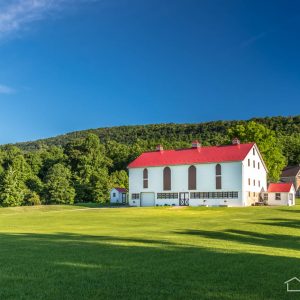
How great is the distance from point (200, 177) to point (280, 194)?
12.6 m

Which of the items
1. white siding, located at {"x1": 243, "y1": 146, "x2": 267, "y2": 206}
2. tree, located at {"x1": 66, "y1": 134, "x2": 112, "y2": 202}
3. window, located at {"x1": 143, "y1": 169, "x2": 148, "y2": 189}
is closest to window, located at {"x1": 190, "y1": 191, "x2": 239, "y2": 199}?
white siding, located at {"x1": 243, "y1": 146, "x2": 267, "y2": 206}

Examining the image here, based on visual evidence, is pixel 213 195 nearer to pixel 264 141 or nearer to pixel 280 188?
pixel 280 188

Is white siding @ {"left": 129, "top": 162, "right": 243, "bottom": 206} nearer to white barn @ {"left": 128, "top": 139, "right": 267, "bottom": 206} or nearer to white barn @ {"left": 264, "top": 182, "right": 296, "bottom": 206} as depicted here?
white barn @ {"left": 128, "top": 139, "right": 267, "bottom": 206}

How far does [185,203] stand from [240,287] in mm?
61079

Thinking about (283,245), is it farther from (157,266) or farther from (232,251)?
(157,266)

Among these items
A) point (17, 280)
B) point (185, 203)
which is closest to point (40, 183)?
point (185, 203)

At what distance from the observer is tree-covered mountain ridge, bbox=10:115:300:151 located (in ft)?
447

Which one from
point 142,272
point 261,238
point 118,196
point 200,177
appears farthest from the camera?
point 118,196

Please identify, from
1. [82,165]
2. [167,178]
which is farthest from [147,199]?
[82,165]

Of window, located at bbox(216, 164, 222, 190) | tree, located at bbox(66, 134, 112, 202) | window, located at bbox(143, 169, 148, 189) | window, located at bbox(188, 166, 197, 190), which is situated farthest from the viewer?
tree, located at bbox(66, 134, 112, 202)

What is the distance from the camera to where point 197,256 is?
494 inches

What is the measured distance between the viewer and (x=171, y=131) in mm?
146250

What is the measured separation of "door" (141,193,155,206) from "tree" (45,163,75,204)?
17.0 meters

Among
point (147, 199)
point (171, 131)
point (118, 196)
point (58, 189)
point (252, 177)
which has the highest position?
point (171, 131)
